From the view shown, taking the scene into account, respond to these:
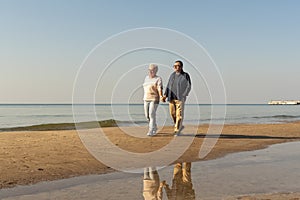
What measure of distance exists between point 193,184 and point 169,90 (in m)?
6.76

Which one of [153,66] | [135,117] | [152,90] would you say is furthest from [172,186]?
[135,117]

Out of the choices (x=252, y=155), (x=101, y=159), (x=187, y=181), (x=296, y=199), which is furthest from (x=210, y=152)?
(x=296, y=199)

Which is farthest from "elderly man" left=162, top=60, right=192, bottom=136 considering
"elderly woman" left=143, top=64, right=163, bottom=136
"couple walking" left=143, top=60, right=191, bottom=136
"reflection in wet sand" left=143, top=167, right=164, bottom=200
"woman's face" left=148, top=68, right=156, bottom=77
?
"reflection in wet sand" left=143, top=167, right=164, bottom=200

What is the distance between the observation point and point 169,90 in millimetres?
12047

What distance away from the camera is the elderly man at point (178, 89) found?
11.9 metres

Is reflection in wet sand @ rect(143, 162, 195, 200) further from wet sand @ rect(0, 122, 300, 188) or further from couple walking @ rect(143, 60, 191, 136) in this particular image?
couple walking @ rect(143, 60, 191, 136)

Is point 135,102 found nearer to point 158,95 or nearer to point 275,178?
point 158,95

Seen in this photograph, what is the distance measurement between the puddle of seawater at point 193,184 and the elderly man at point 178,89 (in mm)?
4635

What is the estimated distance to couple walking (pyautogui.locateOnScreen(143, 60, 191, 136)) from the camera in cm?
1183

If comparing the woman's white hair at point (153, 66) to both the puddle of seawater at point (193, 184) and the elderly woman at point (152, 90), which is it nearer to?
the elderly woman at point (152, 90)

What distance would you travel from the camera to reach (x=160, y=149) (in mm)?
9477

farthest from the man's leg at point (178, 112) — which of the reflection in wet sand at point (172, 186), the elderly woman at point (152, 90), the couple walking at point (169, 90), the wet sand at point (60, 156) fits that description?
the reflection in wet sand at point (172, 186)

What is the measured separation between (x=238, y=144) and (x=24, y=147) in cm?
592

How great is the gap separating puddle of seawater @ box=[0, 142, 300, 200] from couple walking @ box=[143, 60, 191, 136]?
15.1ft
